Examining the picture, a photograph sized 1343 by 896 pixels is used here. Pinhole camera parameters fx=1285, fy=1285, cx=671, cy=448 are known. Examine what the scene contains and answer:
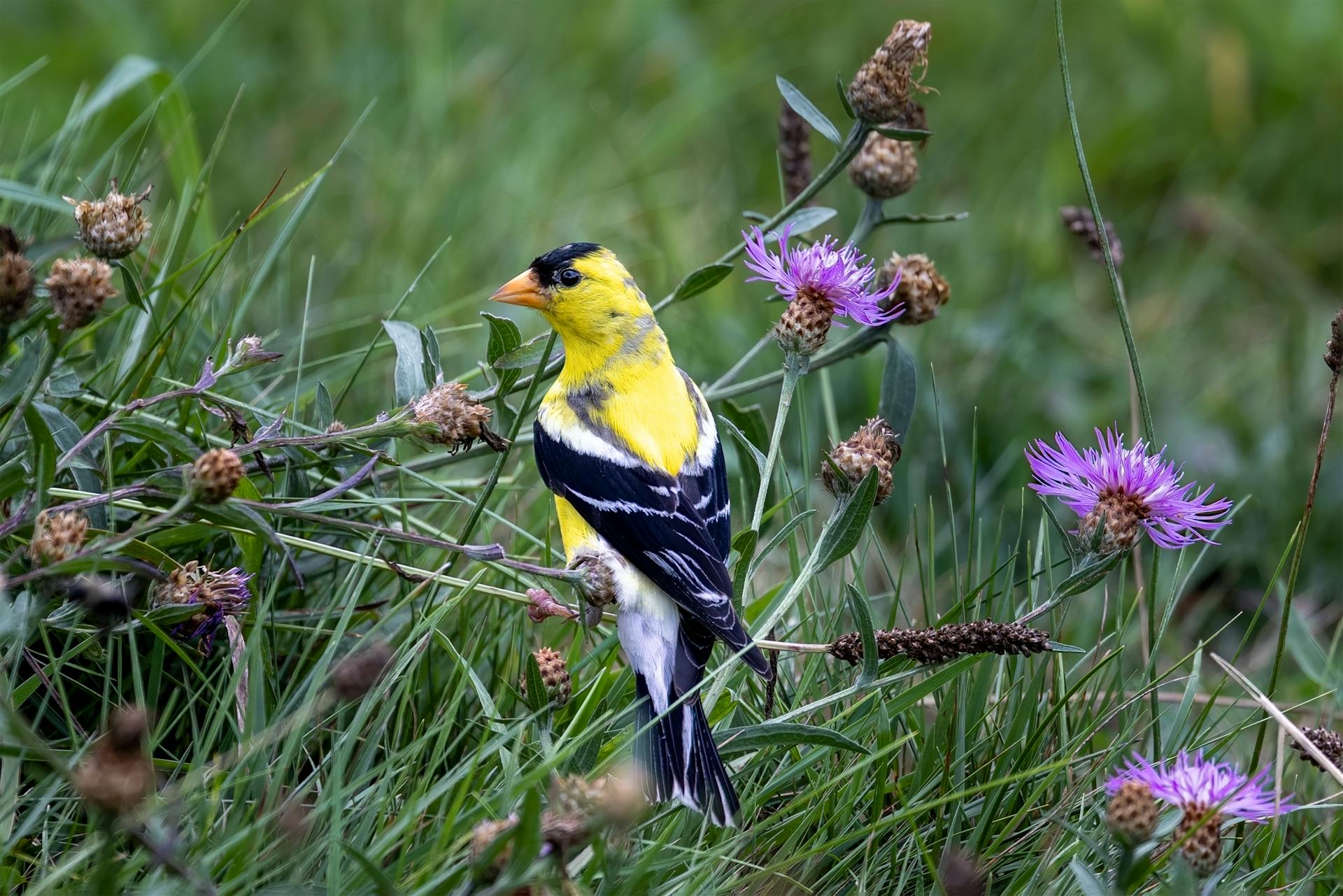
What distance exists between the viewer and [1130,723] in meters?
1.74

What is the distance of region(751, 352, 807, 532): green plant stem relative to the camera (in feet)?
5.50

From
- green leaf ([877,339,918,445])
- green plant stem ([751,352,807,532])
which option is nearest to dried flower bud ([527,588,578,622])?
green plant stem ([751,352,807,532])

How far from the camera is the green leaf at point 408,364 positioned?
1.85 meters

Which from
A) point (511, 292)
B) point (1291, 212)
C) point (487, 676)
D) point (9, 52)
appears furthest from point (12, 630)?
point (1291, 212)

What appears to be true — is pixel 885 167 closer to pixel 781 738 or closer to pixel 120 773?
pixel 781 738

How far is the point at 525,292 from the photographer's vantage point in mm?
2328

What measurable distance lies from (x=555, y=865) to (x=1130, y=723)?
0.86m

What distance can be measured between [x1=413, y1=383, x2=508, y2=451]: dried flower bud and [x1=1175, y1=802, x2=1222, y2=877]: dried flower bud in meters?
0.95

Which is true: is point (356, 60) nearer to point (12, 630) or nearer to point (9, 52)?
point (9, 52)

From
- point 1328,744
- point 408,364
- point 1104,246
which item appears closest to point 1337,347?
point 1104,246

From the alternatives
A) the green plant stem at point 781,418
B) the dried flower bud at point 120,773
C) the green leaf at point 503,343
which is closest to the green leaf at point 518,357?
the green leaf at point 503,343

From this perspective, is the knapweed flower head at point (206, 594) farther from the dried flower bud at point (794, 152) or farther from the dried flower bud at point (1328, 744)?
the dried flower bud at point (1328, 744)

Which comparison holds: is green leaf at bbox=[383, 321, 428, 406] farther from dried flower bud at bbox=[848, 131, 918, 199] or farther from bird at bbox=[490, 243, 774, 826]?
dried flower bud at bbox=[848, 131, 918, 199]

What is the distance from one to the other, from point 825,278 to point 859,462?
267mm
